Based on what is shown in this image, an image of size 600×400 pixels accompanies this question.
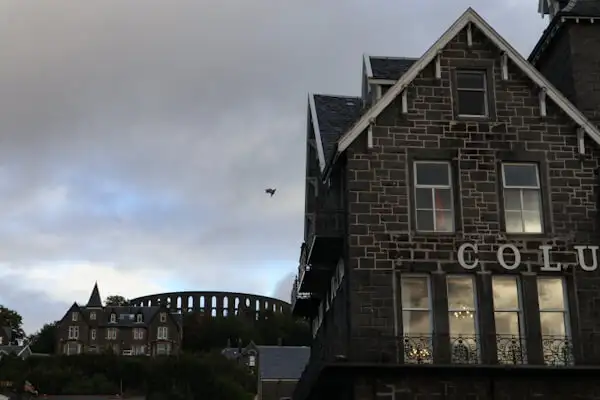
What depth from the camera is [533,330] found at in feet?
84.4

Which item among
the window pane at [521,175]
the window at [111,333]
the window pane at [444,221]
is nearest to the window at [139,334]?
the window at [111,333]

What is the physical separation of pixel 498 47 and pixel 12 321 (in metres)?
138

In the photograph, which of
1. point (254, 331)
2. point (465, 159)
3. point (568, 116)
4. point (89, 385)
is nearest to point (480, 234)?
point (465, 159)

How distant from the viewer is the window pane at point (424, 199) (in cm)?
2698

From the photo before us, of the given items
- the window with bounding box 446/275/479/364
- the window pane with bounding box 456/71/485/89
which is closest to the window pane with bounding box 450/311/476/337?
the window with bounding box 446/275/479/364

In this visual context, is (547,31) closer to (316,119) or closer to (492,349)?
(316,119)

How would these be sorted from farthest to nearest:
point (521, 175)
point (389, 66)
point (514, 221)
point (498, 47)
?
point (389, 66)
point (498, 47)
point (521, 175)
point (514, 221)

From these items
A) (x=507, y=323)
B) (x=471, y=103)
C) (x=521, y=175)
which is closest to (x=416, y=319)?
(x=507, y=323)

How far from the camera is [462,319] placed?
2594 centimetres

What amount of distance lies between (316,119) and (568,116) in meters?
8.92

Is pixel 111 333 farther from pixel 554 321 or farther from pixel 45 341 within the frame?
pixel 554 321

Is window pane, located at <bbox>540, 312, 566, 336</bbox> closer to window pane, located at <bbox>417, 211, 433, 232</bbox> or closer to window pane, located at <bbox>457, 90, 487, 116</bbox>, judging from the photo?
window pane, located at <bbox>417, 211, 433, 232</bbox>

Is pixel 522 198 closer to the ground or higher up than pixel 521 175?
closer to the ground

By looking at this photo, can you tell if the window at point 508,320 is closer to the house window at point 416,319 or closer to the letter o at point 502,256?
the letter o at point 502,256
